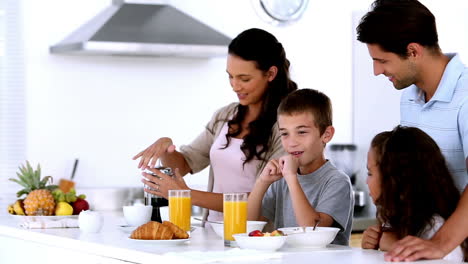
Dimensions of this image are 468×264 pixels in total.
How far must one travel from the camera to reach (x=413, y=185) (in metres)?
2.09

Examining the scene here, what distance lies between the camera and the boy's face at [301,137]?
2629 millimetres

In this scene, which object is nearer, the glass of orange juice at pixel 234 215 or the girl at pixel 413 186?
the girl at pixel 413 186

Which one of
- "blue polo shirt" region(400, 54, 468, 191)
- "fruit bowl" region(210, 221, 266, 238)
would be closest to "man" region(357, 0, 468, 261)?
"blue polo shirt" region(400, 54, 468, 191)

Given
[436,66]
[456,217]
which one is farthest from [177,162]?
[456,217]

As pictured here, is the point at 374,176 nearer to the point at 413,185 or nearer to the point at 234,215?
the point at 413,185

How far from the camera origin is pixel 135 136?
17.0 feet

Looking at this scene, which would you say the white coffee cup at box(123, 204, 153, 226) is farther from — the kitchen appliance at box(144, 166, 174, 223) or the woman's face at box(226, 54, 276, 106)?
the woman's face at box(226, 54, 276, 106)

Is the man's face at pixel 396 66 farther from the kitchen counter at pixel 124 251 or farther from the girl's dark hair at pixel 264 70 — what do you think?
the girl's dark hair at pixel 264 70

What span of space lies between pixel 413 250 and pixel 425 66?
0.65 metres

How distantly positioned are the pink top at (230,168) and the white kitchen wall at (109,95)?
2119mm

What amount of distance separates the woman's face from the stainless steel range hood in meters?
1.93

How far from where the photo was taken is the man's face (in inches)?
92.7

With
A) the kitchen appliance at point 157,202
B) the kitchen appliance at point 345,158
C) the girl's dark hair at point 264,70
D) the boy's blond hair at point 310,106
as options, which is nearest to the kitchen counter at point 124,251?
the kitchen appliance at point 157,202

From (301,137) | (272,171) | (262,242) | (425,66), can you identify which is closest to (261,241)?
(262,242)
